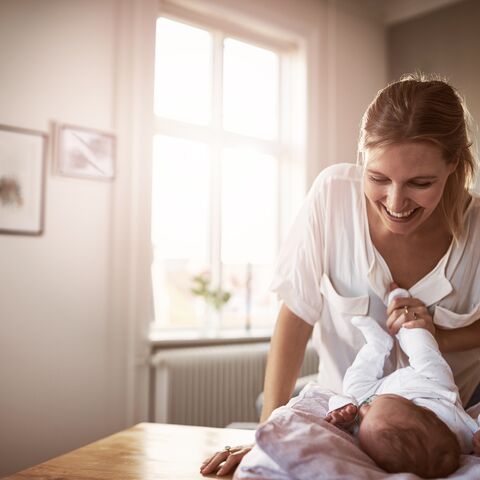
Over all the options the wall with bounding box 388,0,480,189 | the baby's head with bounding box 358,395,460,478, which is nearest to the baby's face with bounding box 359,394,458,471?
the baby's head with bounding box 358,395,460,478

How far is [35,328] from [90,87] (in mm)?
1410

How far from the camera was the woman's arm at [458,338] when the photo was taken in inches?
56.7

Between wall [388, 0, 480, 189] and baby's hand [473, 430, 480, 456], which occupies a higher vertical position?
wall [388, 0, 480, 189]

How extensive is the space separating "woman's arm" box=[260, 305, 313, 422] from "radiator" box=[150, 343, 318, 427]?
232 centimetres

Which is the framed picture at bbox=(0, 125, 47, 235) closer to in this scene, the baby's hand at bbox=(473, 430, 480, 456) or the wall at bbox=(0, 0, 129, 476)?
the wall at bbox=(0, 0, 129, 476)

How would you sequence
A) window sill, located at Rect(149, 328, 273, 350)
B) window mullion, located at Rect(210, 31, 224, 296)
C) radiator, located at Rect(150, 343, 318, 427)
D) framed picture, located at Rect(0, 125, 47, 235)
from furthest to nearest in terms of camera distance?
window mullion, located at Rect(210, 31, 224, 296) → window sill, located at Rect(149, 328, 273, 350) → radiator, located at Rect(150, 343, 318, 427) → framed picture, located at Rect(0, 125, 47, 235)

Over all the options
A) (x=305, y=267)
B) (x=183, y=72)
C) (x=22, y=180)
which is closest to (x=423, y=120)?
(x=305, y=267)

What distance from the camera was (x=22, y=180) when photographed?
131 inches

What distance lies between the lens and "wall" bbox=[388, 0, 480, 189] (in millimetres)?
4895

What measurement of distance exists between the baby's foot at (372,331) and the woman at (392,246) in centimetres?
4

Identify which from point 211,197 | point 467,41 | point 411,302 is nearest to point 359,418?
point 411,302

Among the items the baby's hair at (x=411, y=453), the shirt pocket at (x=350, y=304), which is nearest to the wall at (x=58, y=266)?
the shirt pocket at (x=350, y=304)

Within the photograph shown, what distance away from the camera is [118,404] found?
3.75m

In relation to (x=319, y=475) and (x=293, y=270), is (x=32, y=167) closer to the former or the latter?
(x=293, y=270)
